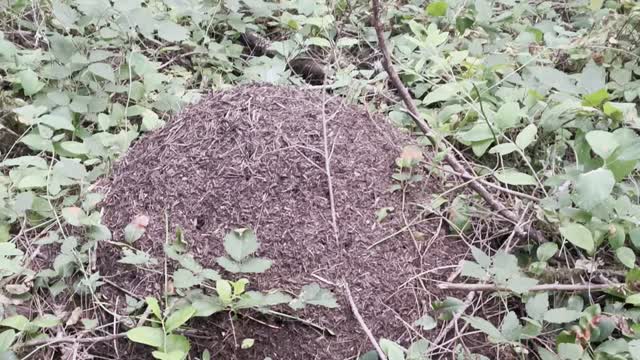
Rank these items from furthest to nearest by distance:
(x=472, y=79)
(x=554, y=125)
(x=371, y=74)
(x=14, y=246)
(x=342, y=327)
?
1. (x=371, y=74)
2. (x=472, y=79)
3. (x=554, y=125)
4. (x=14, y=246)
5. (x=342, y=327)

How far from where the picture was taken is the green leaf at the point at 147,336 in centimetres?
163

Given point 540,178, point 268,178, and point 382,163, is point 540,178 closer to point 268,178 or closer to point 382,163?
point 382,163

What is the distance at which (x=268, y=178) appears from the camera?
6.42 ft

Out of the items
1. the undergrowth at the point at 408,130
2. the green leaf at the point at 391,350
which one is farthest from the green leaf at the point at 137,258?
the green leaf at the point at 391,350

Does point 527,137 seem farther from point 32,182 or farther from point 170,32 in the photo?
point 32,182

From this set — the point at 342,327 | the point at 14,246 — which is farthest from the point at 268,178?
the point at 14,246

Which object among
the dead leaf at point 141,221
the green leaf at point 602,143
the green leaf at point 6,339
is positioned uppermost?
the green leaf at point 602,143

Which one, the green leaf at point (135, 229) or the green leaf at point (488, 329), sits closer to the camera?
the green leaf at point (488, 329)

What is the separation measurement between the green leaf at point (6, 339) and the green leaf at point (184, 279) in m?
0.46

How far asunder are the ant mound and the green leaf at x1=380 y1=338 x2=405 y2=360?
4.4 inches

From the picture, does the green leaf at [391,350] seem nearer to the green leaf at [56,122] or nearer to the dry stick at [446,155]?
the dry stick at [446,155]

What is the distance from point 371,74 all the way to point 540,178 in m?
1.02

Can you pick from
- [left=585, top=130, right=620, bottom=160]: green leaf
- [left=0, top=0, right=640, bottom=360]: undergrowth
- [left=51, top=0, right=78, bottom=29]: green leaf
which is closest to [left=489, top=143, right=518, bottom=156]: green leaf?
[left=0, top=0, right=640, bottom=360]: undergrowth

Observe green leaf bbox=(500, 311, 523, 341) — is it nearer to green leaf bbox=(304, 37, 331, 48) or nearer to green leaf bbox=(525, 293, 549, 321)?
green leaf bbox=(525, 293, 549, 321)
